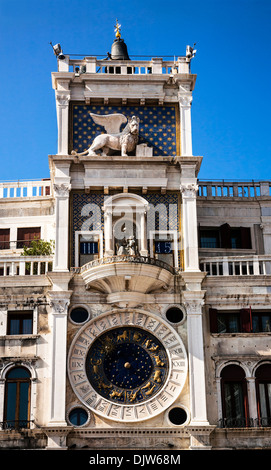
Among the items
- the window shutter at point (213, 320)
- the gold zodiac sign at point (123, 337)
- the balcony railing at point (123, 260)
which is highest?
the balcony railing at point (123, 260)

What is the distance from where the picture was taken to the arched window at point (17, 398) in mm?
32062

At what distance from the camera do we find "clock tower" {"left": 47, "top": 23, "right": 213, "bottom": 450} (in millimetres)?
32125

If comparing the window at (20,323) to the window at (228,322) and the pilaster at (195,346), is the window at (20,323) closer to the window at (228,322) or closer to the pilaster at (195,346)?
the pilaster at (195,346)

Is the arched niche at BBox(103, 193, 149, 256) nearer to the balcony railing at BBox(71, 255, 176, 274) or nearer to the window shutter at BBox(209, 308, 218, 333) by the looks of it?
the balcony railing at BBox(71, 255, 176, 274)

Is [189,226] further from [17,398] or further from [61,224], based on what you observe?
[17,398]

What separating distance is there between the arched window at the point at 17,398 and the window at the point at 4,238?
6.94m

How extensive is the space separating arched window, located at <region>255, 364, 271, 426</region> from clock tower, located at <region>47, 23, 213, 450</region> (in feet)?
7.01

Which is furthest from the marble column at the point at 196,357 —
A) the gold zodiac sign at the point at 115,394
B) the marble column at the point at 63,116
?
the marble column at the point at 63,116

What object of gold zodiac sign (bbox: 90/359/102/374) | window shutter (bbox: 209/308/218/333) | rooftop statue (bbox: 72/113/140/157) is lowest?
gold zodiac sign (bbox: 90/359/102/374)

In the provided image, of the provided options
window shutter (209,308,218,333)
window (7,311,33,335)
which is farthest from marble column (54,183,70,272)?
window shutter (209,308,218,333)

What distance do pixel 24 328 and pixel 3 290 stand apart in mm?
1640

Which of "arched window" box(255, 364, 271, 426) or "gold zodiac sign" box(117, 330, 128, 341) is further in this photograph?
"gold zodiac sign" box(117, 330, 128, 341)

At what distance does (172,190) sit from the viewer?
35.6 meters
